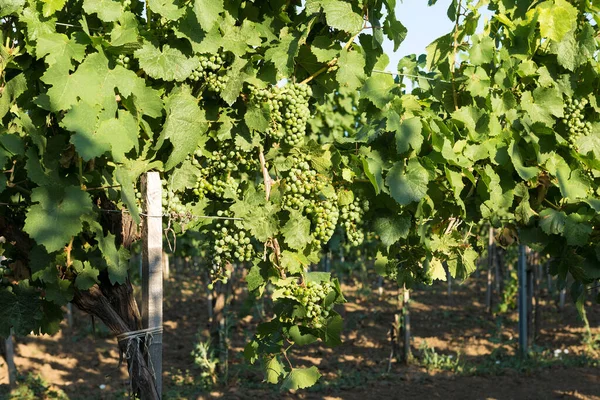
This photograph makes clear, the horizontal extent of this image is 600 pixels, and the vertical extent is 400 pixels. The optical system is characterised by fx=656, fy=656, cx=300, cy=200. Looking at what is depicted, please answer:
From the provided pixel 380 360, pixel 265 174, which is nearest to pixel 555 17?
pixel 265 174

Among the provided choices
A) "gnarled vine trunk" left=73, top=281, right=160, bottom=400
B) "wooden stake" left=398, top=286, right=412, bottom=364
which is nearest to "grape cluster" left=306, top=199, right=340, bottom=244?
"gnarled vine trunk" left=73, top=281, right=160, bottom=400

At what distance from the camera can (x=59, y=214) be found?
2.42 metres

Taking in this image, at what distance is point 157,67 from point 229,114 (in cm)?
45

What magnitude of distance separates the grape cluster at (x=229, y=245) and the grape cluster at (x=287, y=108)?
1.45 feet

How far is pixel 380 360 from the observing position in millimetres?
10414

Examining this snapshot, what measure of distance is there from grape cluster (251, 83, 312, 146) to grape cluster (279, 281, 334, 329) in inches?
24.8

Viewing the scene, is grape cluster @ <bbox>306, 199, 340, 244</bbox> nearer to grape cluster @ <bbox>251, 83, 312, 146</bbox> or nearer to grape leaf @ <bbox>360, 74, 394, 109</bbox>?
grape cluster @ <bbox>251, 83, 312, 146</bbox>

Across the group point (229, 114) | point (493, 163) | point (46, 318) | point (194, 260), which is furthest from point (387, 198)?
point (194, 260)

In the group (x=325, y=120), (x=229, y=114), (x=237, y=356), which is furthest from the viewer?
(x=325, y=120)

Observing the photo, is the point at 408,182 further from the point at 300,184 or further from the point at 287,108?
the point at 287,108

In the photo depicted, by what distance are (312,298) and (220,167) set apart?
714 millimetres

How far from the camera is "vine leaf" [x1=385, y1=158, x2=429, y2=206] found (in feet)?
9.50

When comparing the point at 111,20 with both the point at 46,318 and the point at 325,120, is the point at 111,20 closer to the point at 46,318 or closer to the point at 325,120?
the point at 46,318

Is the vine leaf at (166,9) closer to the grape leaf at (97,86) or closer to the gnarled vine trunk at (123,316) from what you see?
the grape leaf at (97,86)
